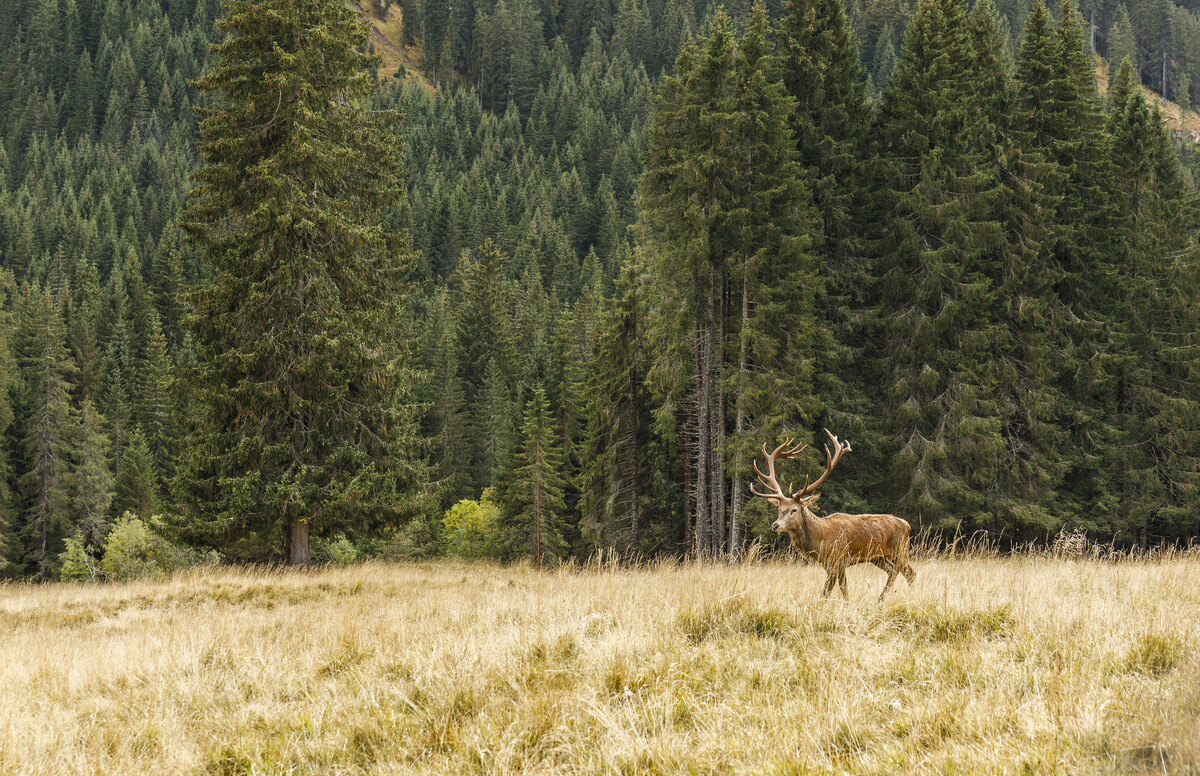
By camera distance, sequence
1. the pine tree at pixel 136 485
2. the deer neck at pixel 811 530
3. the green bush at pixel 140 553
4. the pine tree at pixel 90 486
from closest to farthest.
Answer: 1. the deer neck at pixel 811 530
2. the green bush at pixel 140 553
3. the pine tree at pixel 90 486
4. the pine tree at pixel 136 485

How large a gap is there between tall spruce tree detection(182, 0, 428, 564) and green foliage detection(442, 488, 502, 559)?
118 ft

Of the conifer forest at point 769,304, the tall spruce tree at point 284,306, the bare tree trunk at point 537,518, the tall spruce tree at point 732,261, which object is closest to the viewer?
the tall spruce tree at point 284,306

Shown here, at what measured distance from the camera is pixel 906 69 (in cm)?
2256

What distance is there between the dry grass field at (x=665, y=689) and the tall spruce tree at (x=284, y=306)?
887cm

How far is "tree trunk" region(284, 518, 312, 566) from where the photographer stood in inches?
667

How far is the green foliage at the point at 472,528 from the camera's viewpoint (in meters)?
54.5

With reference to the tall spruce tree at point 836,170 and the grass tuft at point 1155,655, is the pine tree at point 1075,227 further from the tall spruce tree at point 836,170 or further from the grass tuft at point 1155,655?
the grass tuft at point 1155,655

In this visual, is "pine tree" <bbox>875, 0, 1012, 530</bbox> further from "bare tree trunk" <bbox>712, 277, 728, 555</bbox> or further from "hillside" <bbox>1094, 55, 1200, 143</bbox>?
"hillside" <bbox>1094, 55, 1200, 143</bbox>

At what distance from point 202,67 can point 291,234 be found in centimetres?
17909

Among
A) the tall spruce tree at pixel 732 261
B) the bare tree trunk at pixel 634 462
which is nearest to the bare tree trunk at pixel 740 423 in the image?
the tall spruce tree at pixel 732 261

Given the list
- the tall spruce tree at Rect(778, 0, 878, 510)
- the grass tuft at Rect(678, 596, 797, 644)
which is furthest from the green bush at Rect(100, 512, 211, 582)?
the grass tuft at Rect(678, 596, 797, 644)

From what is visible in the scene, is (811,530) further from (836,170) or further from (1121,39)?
(1121,39)

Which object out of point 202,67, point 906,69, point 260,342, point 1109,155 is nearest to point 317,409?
point 260,342

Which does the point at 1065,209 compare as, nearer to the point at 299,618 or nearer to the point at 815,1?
the point at 815,1
